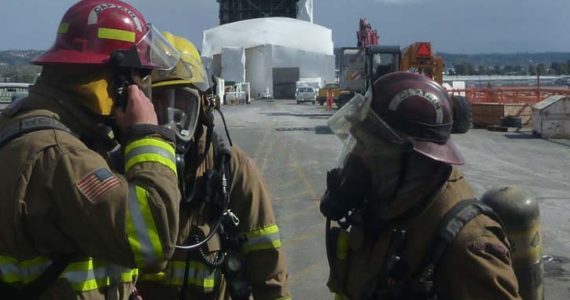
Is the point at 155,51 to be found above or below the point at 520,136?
above

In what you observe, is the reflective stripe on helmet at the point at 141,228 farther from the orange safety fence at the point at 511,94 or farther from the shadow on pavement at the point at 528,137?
the orange safety fence at the point at 511,94

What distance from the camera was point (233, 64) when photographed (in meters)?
72.9

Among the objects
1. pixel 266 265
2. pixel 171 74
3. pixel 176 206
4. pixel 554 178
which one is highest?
pixel 171 74

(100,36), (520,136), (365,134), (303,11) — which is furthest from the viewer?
(303,11)

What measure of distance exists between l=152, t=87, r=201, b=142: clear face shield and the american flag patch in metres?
0.94

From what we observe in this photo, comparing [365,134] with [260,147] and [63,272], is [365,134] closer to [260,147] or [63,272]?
[63,272]

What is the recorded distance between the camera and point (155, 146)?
2.49 metres

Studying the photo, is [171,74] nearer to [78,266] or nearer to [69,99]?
[69,99]

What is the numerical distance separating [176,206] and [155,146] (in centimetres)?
20

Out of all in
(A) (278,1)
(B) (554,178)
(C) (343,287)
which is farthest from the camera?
(A) (278,1)

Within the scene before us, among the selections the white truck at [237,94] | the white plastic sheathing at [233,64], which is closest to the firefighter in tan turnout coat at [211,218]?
the white truck at [237,94]

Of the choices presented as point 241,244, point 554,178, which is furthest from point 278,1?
point 241,244

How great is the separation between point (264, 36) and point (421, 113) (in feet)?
254

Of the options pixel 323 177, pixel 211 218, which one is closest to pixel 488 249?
pixel 211 218
